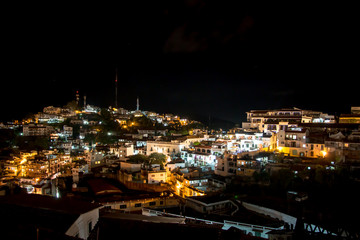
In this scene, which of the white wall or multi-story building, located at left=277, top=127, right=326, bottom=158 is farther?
multi-story building, located at left=277, top=127, right=326, bottom=158

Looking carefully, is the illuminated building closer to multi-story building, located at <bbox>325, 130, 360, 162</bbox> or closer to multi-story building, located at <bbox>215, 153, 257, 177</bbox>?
multi-story building, located at <bbox>325, 130, 360, 162</bbox>

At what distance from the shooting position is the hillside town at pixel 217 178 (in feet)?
25.8

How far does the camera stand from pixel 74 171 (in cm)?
1823

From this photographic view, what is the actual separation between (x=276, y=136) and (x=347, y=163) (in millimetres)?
5981

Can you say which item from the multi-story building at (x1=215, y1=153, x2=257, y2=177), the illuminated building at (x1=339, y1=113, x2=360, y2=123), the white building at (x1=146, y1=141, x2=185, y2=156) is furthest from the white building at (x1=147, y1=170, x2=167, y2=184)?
the illuminated building at (x1=339, y1=113, x2=360, y2=123)

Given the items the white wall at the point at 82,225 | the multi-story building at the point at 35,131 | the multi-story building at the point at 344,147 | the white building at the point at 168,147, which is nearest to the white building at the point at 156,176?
the white building at the point at 168,147

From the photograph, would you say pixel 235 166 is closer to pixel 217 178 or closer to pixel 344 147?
pixel 217 178

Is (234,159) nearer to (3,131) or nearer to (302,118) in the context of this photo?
(302,118)

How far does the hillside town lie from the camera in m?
7.87

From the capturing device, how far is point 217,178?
1480 centimetres

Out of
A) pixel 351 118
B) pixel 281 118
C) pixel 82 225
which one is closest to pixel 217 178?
pixel 82 225

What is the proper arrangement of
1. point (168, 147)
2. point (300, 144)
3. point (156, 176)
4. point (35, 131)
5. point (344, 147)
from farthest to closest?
Answer: point (35, 131)
point (168, 147)
point (300, 144)
point (156, 176)
point (344, 147)

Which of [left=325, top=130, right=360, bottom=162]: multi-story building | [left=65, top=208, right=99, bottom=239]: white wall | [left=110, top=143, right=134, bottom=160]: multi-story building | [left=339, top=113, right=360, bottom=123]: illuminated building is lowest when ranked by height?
[left=65, top=208, right=99, bottom=239]: white wall

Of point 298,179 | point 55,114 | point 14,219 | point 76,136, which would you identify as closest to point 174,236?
point 14,219
